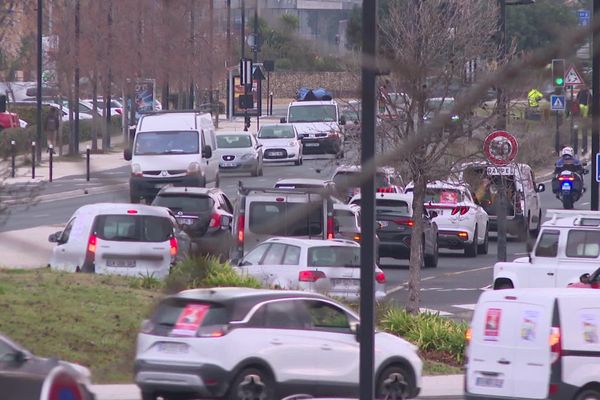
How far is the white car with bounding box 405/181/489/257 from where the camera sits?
26.2 m

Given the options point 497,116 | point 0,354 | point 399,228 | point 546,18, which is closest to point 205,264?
point 546,18

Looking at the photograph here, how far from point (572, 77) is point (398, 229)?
23062 millimetres

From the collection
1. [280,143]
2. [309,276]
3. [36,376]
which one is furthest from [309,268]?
[280,143]

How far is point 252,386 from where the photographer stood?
11891 millimetres

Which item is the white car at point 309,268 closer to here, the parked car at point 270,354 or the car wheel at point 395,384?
the car wheel at point 395,384

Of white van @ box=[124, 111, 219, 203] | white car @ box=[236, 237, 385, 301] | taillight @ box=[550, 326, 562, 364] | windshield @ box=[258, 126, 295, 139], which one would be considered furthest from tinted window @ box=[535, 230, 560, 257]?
windshield @ box=[258, 126, 295, 139]

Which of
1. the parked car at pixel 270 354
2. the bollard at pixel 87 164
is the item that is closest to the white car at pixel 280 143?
A: the parked car at pixel 270 354

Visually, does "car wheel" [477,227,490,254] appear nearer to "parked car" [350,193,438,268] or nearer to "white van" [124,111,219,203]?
"parked car" [350,193,438,268]

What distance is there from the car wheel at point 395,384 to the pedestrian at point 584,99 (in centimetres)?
1097

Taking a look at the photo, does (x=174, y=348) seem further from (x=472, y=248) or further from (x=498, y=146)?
(x=472, y=248)

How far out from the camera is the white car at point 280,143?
126 feet

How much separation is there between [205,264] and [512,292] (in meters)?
10.2

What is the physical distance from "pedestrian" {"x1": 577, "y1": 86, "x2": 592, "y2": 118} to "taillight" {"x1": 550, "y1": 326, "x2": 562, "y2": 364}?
961 centimetres

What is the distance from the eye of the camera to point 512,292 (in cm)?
1200
